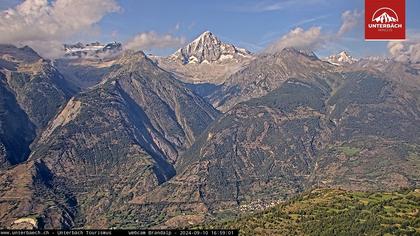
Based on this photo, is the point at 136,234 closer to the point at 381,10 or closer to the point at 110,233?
the point at 110,233

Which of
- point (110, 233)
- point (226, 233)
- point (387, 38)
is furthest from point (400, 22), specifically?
point (110, 233)

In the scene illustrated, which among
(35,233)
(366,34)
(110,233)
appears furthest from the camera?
(366,34)

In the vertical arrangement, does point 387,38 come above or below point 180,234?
above

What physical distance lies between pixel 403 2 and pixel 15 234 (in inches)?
4500

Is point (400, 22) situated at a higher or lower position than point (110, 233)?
higher

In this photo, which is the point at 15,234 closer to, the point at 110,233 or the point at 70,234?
the point at 70,234

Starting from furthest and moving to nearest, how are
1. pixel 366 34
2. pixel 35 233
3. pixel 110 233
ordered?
1. pixel 366 34
2. pixel 35 233
3. pixel 110 233

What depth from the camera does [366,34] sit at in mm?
149500

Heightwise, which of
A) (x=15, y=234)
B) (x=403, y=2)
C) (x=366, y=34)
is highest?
(x=403, y=2)

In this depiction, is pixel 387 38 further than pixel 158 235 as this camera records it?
Yes

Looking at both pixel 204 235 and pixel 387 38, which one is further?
pixel 387 38

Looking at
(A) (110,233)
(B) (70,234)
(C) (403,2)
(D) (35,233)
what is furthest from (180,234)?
(C) (403,2)

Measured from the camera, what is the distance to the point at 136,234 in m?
84.7

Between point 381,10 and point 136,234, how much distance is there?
324 ft
